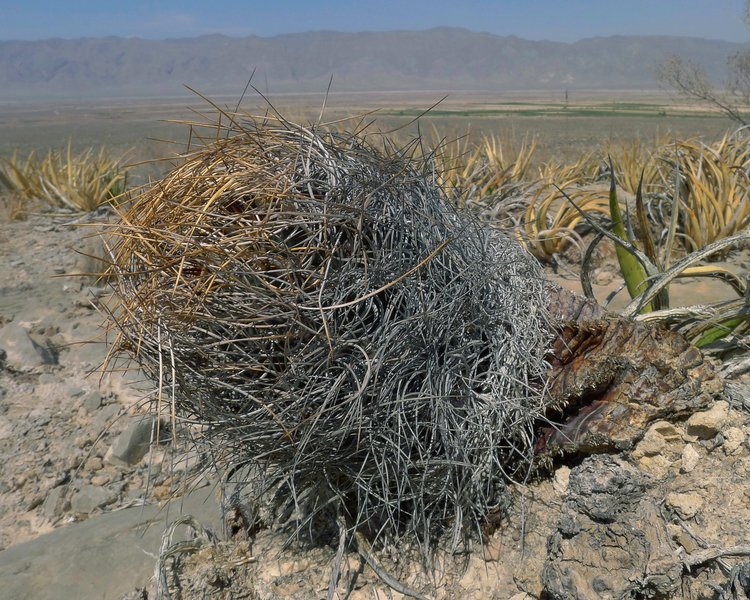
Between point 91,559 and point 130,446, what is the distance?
1.15 m

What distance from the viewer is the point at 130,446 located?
3457 mm

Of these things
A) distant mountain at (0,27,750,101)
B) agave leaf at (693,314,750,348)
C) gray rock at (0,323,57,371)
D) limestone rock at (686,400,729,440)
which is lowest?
gray rock at (0,323,57,371)

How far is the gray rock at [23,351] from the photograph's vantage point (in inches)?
168

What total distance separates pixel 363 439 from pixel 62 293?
4.65 metres

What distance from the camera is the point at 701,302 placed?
3338 mm

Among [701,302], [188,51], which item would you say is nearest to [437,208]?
[701,302]

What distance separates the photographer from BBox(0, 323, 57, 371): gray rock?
4.27m

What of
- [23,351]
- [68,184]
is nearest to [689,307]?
[23,351]

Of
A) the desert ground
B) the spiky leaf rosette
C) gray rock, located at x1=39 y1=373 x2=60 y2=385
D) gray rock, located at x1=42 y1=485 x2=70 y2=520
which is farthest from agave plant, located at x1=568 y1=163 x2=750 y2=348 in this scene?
gray rock, located at x1=39 y1=373 x2=60 y2=385

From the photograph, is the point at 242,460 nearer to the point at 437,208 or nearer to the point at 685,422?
the point at 437,208

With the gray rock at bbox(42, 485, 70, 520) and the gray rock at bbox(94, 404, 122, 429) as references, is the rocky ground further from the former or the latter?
the gray rock at bbox(94, 404, 122, 429)

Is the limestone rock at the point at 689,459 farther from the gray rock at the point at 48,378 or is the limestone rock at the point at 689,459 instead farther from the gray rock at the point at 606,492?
the gray rock at the point at 48,378

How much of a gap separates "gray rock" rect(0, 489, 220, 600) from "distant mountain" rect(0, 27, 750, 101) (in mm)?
139643

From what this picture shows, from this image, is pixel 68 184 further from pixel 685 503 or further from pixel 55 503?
pixel 685 503
